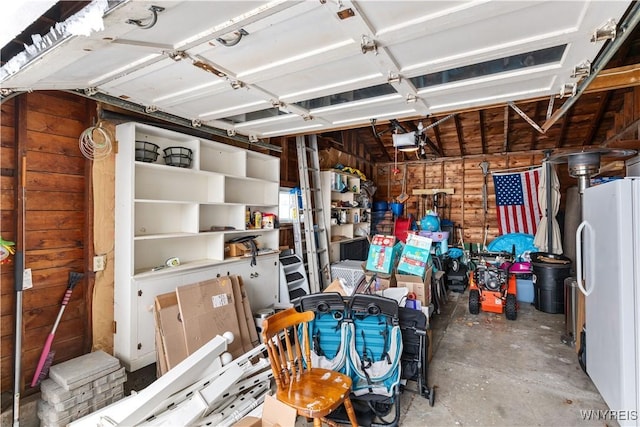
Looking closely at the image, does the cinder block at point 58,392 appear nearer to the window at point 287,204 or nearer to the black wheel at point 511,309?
the window at point 287,204

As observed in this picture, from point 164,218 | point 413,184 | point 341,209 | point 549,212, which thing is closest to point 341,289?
point 164,218

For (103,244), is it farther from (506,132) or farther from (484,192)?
(484,192)

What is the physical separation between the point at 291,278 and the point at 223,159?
1.89 metres

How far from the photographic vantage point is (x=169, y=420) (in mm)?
1807

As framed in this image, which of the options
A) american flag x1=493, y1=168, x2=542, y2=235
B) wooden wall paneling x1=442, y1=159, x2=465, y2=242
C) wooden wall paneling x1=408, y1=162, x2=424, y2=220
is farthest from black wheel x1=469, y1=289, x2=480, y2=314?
wooden wall paneling x1=408, y1=162, x2=424, y2=220

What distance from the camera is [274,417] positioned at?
169 cm

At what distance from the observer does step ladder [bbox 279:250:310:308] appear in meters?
4.14

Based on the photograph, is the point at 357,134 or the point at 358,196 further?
the point at 357,134

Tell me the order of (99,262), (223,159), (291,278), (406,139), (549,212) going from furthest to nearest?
1. (549,212)
2. (291,278)
3. (406,139)
4. (223,159)
5. (99,262)

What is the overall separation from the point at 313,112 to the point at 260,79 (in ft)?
2.66

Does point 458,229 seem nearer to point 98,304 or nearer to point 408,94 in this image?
point 408,94

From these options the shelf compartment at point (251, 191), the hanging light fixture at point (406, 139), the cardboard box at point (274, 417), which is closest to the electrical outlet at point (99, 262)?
the shelf compartment at point (251, 191)

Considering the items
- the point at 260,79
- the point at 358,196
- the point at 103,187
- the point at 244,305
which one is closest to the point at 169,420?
the point at 244,305

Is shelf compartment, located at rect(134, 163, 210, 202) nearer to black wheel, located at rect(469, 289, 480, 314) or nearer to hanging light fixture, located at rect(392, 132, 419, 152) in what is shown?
hanging light fixture, located at rect(392, 132, 419, 152)
